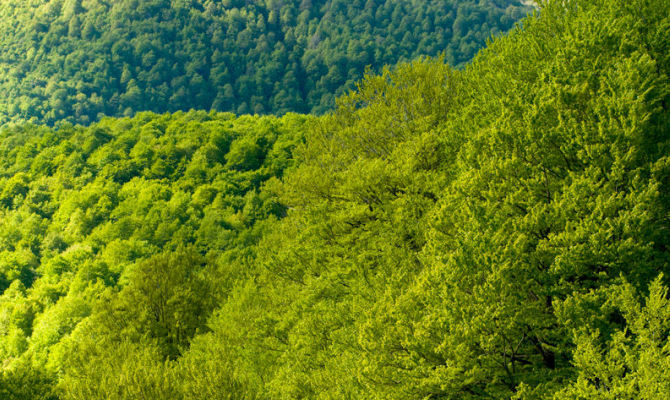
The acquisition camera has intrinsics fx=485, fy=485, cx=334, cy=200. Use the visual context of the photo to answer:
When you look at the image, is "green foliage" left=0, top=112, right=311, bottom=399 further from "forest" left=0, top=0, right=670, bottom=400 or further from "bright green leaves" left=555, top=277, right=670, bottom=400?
"bright green leaves" left=555, top=277, right=670, bottom=400

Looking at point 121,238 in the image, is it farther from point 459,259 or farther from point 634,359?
point 634,359

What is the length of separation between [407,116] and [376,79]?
363cm

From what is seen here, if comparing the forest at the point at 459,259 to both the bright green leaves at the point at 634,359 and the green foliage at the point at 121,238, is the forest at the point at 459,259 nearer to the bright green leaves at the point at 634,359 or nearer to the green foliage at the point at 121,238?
the bright green leaves at the point at 634,359

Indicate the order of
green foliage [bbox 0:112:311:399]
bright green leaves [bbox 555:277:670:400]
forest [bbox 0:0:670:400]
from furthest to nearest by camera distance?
green foliage [bbox 0:112:311:399], forest [bbox 0:0:670:400], bright green leaves [bbox 555:277:670:400]

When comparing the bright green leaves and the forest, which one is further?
the forest

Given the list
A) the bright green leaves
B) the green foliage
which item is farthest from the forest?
the green foliage

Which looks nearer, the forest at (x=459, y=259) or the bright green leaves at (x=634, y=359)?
the bright green leaves at (x=634, y=359)

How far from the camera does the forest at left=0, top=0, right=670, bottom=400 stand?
Answer: 12.7 metres

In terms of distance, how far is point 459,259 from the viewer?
13938 millimetres

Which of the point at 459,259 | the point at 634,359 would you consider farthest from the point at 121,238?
the point at 634,359

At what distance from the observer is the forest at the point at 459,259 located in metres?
12.7

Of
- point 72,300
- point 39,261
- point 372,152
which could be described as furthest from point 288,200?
point 39,261

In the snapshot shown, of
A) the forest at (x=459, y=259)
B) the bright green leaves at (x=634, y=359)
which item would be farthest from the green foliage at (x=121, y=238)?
the bright green leaves at (x=634, y=359)

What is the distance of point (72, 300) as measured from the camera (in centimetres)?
5172
